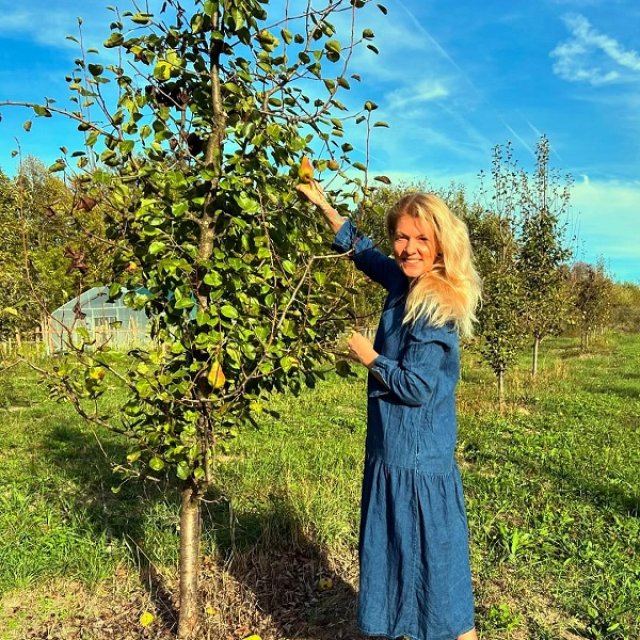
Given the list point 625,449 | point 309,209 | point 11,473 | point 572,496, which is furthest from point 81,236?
point 625,449

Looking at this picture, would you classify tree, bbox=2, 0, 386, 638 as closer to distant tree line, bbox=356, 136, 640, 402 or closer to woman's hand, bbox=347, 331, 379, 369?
woman's hand, bbox=347, 331, 379, 369

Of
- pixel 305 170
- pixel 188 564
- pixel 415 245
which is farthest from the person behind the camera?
pixel 188 564

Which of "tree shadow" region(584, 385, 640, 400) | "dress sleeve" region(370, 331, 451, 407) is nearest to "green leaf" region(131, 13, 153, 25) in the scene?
"dress sleeve" region(370, 331, 451, 407)

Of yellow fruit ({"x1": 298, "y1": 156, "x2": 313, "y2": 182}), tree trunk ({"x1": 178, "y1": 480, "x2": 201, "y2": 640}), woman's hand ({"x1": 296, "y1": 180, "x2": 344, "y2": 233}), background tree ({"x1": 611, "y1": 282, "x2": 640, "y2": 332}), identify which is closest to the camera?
yellow fruit ({"x1": 298, "y1": 156, "x2": 313, "y2": 182})

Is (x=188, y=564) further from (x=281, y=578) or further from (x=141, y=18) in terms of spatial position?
(x=141, y=18)

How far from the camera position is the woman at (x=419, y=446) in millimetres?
2234

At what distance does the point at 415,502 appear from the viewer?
2287 millimetres

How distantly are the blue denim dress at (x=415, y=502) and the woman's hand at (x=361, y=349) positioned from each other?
0.15 feet

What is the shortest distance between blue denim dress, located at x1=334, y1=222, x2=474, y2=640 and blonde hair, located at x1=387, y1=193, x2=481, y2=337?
0.06 meters

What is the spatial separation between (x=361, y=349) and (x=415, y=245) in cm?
51

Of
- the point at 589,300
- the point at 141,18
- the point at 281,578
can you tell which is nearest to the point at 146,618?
the point at 281,578

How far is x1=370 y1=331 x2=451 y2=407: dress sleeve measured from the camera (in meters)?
2.20

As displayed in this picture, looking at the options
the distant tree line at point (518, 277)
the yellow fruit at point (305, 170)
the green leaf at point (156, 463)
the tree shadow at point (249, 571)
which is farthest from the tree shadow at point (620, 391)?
the green leaf at point (156, 463)

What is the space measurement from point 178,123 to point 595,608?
135 inches
